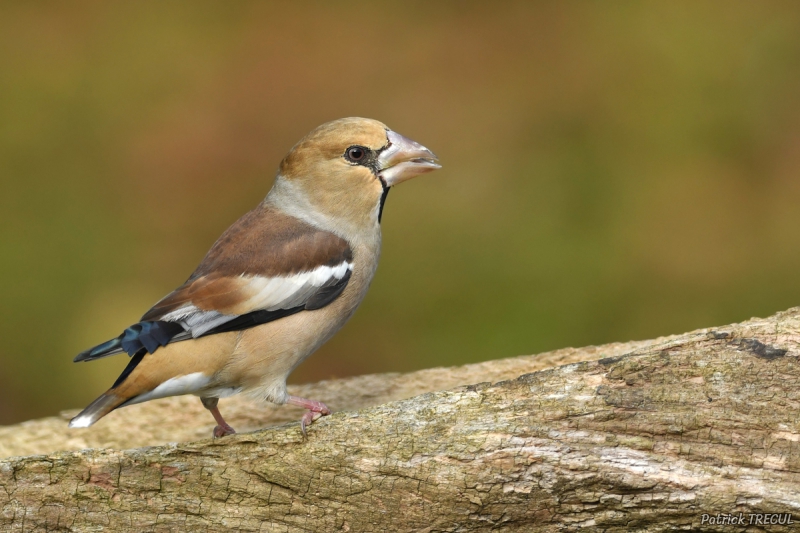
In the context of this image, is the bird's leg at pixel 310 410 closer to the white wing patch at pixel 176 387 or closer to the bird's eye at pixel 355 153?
the white wing patch at pixel 176 387

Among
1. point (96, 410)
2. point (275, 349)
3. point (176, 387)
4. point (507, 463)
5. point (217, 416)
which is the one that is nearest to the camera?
point (507, 463)

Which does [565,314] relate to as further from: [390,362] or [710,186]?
[710,186]

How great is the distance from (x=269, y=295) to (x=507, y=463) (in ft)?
4.57

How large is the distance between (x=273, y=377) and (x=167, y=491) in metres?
0.74

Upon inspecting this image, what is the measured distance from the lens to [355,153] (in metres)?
4.73

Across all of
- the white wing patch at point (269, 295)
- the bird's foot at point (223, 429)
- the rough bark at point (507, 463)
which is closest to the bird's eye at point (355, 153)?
the white wing patch at point (269, 295)

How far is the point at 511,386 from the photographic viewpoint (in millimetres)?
3939

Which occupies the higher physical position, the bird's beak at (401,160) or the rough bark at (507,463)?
the bird's beak at (401,160)

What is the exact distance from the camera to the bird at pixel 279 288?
4098 millimetres

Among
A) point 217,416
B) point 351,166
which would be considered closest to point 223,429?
point 217,416

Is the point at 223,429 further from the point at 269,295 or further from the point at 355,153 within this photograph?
the point at 355,153

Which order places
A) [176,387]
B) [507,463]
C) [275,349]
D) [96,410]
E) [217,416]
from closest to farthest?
[507,463] < [96,410] < [176,387] < [275,349] < [217,416]

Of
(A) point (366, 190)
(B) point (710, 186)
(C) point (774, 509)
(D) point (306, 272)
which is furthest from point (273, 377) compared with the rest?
(B) point (710, 186)

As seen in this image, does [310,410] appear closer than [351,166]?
Yes
